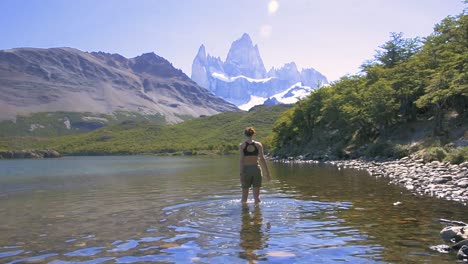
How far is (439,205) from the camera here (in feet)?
56.5

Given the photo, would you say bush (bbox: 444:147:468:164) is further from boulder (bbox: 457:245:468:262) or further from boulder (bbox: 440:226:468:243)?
boulder (bbox: 457:245:468:262)

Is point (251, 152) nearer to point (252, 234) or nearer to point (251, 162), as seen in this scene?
point (251, 162)

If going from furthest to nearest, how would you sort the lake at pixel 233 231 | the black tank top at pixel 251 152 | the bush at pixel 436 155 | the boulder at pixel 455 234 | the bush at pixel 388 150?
1. the bush at pixel 388 150
2. the bush at pixel 436 155
3. the black tank top at pixel 251 152
4. the boulder at pixel 455 234
5. the lake at pixel 233 231

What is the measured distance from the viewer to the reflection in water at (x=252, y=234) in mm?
10327

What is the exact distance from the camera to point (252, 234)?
12398mm

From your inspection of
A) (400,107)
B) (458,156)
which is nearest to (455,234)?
(458,156)

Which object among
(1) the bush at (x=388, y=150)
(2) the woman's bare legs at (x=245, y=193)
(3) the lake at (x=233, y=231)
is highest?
(1) the bush at (x=388, y=150)

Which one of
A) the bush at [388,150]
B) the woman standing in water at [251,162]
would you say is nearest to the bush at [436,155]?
the bush at [388,150]

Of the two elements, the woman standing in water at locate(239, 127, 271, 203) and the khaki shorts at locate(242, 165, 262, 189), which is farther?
the khaki shorts at locate(242, 165, 262, 189)

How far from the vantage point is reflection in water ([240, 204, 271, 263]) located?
10327 millimetres

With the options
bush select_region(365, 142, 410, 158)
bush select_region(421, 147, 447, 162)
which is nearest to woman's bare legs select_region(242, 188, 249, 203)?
bush select_region(421, 147, 447, 162)

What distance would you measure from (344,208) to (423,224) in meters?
4.28

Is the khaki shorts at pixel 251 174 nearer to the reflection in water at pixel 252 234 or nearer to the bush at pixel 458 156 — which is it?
the reflection in water at pixel 252 234

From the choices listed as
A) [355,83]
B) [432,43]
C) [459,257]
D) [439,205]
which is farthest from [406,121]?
[459,257]
